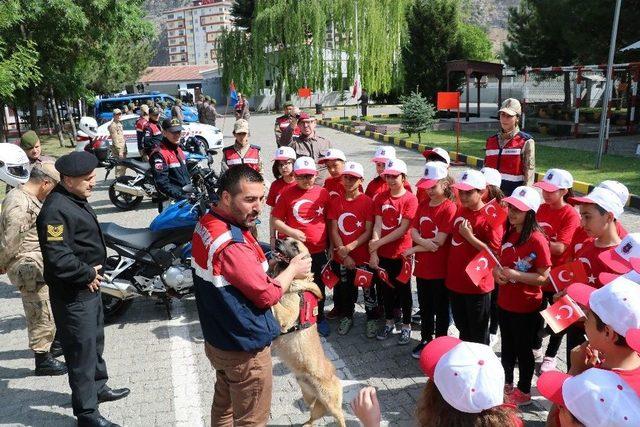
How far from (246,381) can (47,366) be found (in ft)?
8.79

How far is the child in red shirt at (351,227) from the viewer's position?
4809mm

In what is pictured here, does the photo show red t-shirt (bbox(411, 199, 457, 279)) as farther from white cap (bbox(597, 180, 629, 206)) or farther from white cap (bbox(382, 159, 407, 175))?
white cap (bbox(597, 180, 629, 206))

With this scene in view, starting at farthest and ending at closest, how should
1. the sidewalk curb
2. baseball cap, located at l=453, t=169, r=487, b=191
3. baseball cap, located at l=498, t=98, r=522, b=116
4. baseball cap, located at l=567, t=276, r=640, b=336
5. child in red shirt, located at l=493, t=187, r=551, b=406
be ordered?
the sidewalk curb
baseball cap, located at l=498, t=98, r=522, b=116
baseball cap, located at l=453, t=169, r=487, b=191
child in red shirt, located at l=493, t=187, r=551, b=406
baseball cap, located at l=567, t=276, r=640, b=336

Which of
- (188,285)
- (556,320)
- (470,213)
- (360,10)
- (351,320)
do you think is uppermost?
(360,10)

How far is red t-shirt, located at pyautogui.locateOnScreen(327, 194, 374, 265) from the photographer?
4.85 metres

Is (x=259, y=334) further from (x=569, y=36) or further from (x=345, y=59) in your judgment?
(x=345, y=59)

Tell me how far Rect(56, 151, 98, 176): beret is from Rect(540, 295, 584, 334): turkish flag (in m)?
3.12

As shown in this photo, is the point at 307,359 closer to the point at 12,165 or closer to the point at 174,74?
the point at 12,165

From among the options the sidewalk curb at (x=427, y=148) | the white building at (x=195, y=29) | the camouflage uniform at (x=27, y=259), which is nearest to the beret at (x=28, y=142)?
the camouflage uniform at (x=27, y=259)

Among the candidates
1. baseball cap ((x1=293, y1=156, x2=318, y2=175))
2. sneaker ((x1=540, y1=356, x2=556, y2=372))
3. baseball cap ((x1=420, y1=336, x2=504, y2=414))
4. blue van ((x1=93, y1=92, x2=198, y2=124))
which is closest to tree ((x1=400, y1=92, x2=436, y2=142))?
blue van ((x1=93, y1=92, x2=198, y2=124))

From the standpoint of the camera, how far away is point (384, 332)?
5.04 meters

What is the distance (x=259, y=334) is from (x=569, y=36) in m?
22.7

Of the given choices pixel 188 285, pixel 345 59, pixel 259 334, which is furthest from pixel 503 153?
pixel 345 59

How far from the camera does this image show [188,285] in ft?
17.6
